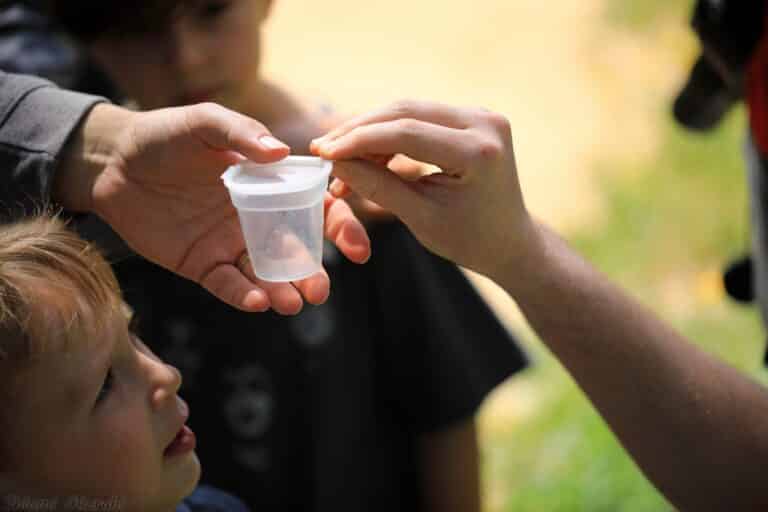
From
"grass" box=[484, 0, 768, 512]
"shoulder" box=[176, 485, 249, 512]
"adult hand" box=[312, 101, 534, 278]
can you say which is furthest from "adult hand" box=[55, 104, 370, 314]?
"grass" box=[484, 0, 768, 512]

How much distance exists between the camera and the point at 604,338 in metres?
1.32

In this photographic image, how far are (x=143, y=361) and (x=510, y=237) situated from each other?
20.6 inches

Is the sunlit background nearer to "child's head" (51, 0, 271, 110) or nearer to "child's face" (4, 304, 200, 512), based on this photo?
"child's head" (51, 0, 271, 110)

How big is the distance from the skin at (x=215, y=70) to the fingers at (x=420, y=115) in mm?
662

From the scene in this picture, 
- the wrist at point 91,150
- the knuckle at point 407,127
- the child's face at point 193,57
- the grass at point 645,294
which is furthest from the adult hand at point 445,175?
the grass at point 645,294

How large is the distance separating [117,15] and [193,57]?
6.5 inches

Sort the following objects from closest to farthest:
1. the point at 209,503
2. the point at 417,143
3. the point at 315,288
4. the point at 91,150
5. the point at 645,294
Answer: the point at 417,143, the point at 315,288, the point at 91,150, the point at 209,503, the point at 645,294

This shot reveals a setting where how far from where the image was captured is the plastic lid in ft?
3.80

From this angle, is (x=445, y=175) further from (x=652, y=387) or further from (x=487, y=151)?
(x=652, y=387)

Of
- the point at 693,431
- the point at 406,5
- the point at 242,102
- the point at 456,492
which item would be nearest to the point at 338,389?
the point at 456,492

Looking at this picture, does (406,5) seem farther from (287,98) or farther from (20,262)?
(20,262)

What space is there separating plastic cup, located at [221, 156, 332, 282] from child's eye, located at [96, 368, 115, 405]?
0.76 ft

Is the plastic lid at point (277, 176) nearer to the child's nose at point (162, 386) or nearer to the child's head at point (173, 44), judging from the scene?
the child's nose at point (162, 386)

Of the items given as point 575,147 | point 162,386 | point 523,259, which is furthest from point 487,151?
point 575,147
